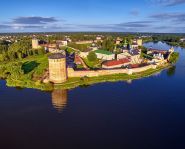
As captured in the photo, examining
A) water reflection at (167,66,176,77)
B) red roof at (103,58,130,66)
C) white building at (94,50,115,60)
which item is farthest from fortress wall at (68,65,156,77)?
white building at (94,50,115,60)

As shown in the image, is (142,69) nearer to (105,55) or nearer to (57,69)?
(105,55)

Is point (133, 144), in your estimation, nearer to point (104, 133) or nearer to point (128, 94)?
point (104, 133)

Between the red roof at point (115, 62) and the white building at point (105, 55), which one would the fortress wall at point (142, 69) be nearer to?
the red roof at point (115, 62)

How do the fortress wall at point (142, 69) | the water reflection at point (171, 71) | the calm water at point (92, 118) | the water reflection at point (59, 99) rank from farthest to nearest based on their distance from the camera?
the water reflection at point (171, 71), the fortress wall at point (142, 69), the water reflection at point (59, 99), the calm water at point (92, 118)

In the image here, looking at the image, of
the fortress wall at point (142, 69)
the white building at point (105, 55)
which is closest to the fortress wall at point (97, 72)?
the fortress wall at point (142, 69)

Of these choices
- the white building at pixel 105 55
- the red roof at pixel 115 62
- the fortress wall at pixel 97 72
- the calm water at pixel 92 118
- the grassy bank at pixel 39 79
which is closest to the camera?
the calm water at pixel 92 118

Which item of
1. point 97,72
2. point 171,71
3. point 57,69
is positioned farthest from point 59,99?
point 171,71

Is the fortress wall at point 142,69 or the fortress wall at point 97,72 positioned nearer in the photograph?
the fortress wall at point 97,72
